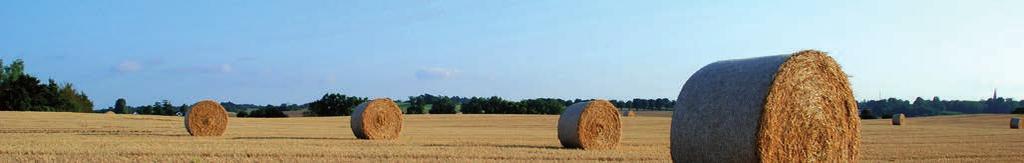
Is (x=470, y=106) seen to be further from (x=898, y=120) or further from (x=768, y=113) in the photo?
(x=768, y=113)

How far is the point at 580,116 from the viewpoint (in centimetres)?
1841

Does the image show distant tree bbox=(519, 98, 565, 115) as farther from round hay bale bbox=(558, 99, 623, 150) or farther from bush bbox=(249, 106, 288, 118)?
round hay bale bbox=(558, 99, 623, 150)

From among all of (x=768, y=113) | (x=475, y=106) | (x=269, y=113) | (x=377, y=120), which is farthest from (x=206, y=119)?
(x=475, y=106)

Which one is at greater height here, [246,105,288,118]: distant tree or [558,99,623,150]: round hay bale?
A: [246,105,288,118]: distant tree

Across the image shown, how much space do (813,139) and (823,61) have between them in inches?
36.2

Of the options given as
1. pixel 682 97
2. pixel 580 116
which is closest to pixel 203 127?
pixel 580 116

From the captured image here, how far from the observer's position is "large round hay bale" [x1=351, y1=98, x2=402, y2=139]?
2212cm

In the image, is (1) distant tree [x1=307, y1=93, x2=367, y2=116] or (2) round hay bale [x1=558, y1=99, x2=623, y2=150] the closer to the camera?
(2) round hay bale [x1=558, y1=99, x2=623, y2=150]

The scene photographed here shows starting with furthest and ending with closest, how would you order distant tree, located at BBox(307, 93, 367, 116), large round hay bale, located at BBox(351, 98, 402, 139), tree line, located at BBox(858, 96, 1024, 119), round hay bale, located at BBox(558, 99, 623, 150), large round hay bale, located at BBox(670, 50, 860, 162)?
1. tree line, located at BBox(858, 96, 1024, 119)
2. distant tree, located at BBox(307, 93, 367, 116)
3. large round hay bale, located at BBox(351, 98, 402, 139)
4. round hay bale, located at BBox(558, 99, 623, 150)
5. large round hay bale, located at BBox(670, 50, 860, 162)

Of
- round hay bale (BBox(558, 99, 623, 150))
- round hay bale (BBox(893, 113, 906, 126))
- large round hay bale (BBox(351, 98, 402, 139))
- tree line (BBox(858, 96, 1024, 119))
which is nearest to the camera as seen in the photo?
round hay bale (BBox(558, 99, 623, 150))

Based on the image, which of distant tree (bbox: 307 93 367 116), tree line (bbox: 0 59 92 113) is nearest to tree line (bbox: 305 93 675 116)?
distant tree (bbox: 307 93 367 116)

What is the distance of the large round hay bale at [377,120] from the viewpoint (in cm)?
2212

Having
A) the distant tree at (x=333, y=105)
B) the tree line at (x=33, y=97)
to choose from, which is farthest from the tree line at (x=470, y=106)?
the tree line at (x=33, y=97)

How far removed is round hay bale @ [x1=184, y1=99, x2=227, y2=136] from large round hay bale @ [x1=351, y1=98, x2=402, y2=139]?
13.0 ft
